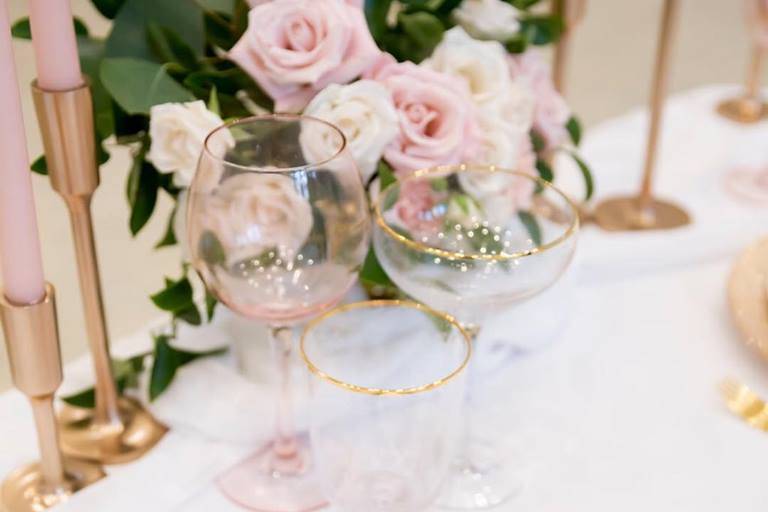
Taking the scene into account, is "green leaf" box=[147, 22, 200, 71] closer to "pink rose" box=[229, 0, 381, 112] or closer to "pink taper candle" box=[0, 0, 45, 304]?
"pink rose" box=[229, 0, 381, 112]

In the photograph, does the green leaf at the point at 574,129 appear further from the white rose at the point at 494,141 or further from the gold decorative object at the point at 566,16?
the white rose at the point at 494,141

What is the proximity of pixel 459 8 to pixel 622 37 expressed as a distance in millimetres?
1979

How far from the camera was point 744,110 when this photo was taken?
1.37m

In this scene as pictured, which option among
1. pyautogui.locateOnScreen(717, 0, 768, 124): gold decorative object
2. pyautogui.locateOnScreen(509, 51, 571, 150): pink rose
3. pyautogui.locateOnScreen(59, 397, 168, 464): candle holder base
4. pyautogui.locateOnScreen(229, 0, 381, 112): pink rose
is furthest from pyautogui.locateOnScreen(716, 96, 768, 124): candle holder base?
pyautogui.locateOnScreen(59, 397, 168, 464): candle holder base

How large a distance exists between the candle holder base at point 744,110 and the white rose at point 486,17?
2.04 feet

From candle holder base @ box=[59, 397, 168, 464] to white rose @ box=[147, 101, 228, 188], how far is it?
21 centimetres

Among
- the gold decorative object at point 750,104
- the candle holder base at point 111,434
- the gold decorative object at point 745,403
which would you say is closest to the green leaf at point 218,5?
the candle holder base at point 111,434

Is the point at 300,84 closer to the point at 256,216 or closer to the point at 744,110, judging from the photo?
the point at 256,216

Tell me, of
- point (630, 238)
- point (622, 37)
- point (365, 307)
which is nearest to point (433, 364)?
point (365, 307)

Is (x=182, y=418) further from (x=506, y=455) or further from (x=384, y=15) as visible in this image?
(x=384, y=15)

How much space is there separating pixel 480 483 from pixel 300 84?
1.03 feet

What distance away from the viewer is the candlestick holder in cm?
66

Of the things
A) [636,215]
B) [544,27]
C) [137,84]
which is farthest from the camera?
[636,215]

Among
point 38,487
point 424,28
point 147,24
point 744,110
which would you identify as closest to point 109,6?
point 147,24
